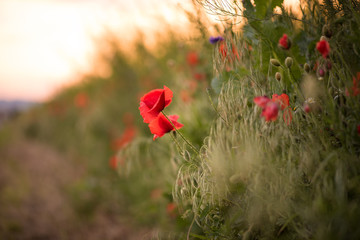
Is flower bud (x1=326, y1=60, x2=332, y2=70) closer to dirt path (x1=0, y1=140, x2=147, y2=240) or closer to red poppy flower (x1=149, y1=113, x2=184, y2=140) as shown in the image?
red poppy flower (x1=149, y1=113, x2=184, y2=140)

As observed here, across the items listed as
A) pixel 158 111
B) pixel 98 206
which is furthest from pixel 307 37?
pixel 98 206

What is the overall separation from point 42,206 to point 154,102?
2887mm

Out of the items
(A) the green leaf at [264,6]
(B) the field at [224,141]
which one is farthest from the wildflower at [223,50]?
(A) the green leaf at [264,6]

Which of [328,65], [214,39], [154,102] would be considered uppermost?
[214,39]

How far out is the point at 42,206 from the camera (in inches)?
125

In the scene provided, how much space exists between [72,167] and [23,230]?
2056 millimetres

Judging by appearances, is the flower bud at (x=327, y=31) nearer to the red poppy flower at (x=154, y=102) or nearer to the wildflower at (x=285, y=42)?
the wildflower at (x=285, y=42)

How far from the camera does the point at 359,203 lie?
0.69 meters

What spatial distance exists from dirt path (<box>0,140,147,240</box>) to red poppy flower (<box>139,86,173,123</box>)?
1.80 meters

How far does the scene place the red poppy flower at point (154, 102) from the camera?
3.07 feet

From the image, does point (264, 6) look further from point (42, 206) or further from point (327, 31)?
point (42, 206)

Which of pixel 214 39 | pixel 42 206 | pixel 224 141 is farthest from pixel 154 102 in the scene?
pixel 42 206

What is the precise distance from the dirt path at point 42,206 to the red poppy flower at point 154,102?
1.80 m

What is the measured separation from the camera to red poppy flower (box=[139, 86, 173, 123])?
94 centimetres
